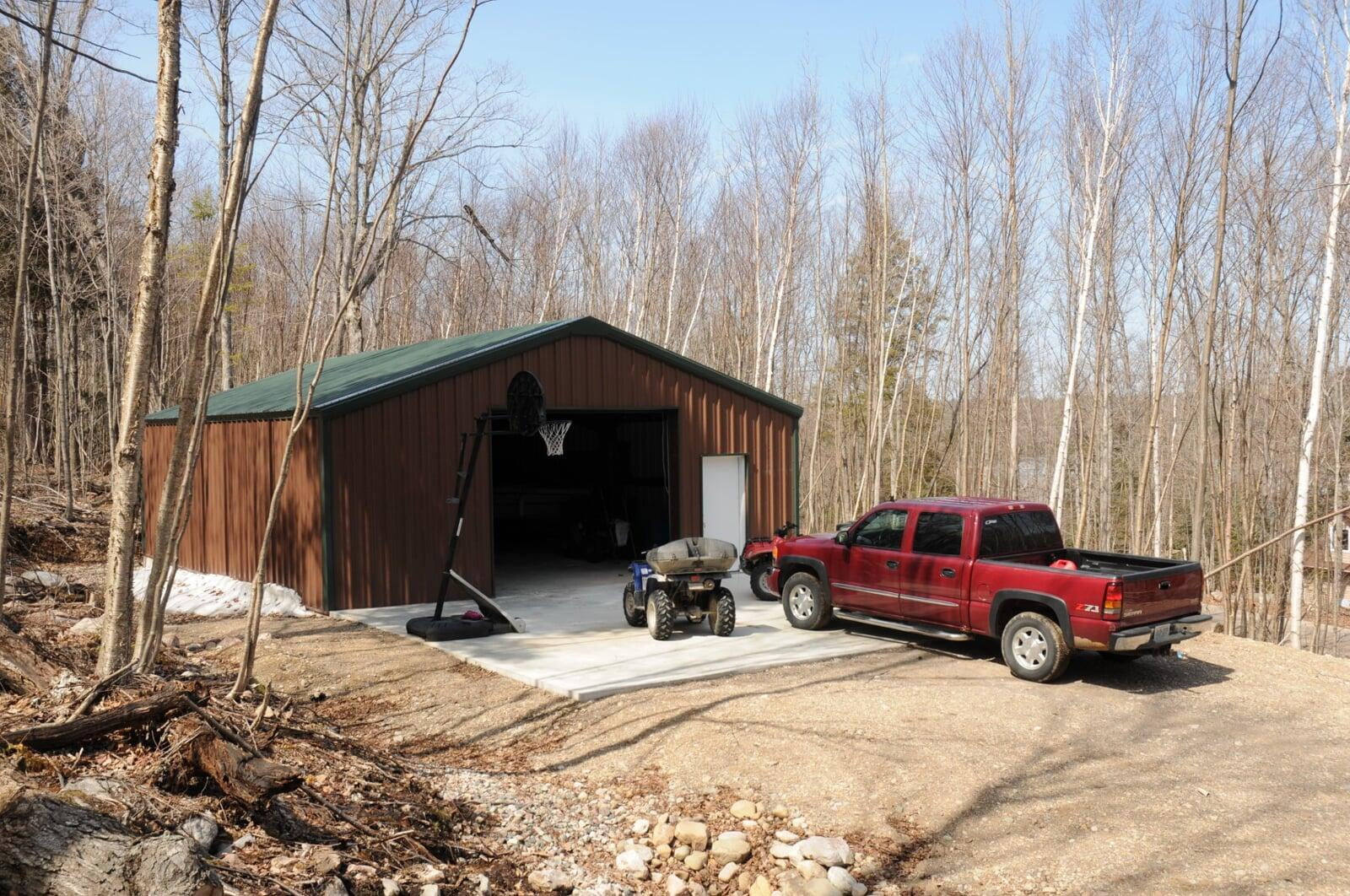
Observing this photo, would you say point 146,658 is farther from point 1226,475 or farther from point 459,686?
point 1226,475

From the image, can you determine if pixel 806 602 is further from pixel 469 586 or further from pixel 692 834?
pixel 692 834

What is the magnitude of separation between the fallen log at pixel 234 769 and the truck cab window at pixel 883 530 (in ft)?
23.5

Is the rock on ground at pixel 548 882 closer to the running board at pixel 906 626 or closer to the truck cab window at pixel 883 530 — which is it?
the running board at pixel 906 626

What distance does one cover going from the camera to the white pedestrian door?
1650 centimetres

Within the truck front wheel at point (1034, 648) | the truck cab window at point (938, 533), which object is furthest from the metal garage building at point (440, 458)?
the truck front wheel at point (1034, 648)

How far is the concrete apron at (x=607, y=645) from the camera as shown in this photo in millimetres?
9227

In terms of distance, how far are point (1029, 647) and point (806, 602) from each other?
3.02 metres

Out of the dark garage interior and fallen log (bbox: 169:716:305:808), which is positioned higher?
the dark garage interior

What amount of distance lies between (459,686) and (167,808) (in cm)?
462

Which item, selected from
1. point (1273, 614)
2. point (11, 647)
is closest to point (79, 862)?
A: point (11, 647)

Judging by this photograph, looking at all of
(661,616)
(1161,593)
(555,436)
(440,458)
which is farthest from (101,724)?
(555,436)

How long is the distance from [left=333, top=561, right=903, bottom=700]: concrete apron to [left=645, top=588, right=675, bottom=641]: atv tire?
12cm

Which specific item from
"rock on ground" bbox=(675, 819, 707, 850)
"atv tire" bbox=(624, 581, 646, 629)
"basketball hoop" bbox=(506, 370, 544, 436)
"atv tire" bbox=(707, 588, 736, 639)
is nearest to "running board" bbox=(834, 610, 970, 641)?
"atv tire" bbox=(707, 588, 736, 639)

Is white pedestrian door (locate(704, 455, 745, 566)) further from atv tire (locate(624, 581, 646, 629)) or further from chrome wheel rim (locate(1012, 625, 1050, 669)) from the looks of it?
chrome wheel rim (locate(1012, 625, 1050, 669))
